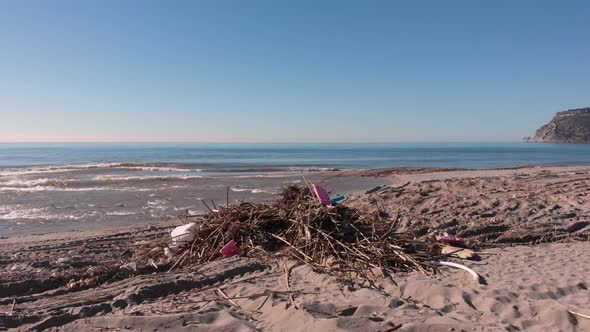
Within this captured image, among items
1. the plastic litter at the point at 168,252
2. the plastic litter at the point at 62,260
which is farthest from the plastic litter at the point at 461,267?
the plastic litter at the point at 62,260

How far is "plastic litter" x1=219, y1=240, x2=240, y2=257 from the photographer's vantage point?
17.5 feet

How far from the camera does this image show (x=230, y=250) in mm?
5359

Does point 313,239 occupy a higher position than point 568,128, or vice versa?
point 568,128

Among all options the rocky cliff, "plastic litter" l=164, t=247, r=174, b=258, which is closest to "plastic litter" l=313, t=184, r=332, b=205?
"plastic litter" l=164, t=247, r=174, b=258

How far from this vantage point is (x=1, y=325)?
3414 millimetres

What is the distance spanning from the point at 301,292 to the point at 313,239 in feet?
3.99

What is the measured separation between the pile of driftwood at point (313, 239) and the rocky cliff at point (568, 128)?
124m

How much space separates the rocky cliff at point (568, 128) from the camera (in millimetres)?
107188

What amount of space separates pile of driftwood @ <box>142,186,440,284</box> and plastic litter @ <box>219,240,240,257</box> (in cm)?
7

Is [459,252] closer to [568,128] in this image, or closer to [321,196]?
[321,196]

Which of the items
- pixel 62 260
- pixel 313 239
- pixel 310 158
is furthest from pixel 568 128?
pixel 62 260

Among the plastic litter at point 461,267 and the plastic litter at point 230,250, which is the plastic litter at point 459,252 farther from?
the plastic litter at point 230,250

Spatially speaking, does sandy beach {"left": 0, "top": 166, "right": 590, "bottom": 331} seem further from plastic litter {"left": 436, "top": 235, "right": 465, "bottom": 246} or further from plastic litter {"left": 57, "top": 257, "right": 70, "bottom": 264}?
plastic litter {"left": 436, "top": 235, "right": 465, "bottom": 246}

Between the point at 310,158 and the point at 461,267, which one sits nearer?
the point at 461,267
